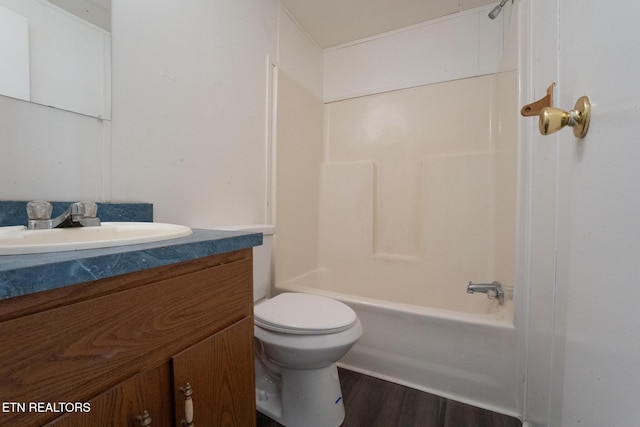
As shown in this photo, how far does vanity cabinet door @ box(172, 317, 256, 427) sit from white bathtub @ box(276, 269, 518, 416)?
834mm

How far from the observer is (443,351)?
1.26 meters

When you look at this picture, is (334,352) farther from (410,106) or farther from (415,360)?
(410,106)

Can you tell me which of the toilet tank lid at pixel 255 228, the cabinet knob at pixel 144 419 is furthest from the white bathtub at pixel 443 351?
the cabinet knob at pixel 144 419

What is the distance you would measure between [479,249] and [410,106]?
3.52 ft

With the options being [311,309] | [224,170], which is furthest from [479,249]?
[224,170]

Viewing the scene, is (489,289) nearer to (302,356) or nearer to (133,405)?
(302,356)

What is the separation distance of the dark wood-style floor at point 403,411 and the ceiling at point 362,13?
2.14m

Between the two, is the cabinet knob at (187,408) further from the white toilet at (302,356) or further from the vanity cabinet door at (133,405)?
the white toilet at (302,356)

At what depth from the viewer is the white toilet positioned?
3.24 ft

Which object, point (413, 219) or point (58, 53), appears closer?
point (58, 53)

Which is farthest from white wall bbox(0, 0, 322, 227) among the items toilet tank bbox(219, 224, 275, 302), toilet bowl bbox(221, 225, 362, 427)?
toilet bowl bbox(221, 225, 362, 427)

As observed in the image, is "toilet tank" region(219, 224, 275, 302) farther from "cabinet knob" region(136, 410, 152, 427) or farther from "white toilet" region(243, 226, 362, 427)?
"cabinet knob" region(136, 410, 152, 427)

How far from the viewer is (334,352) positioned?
39.4 inches

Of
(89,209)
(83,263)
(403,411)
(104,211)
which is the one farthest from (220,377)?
(403,411)
